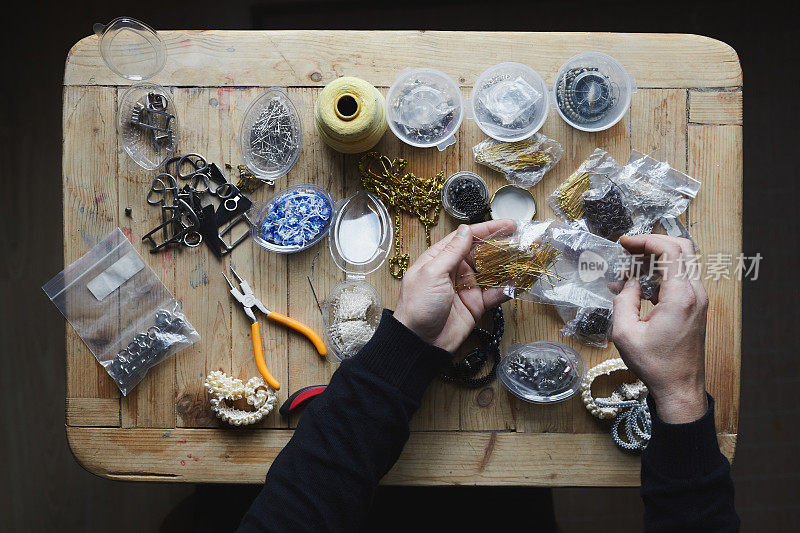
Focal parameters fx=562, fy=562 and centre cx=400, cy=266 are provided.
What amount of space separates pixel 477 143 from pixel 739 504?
1.60 m

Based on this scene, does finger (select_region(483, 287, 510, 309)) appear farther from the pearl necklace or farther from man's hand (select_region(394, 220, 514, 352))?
the pearl necklace

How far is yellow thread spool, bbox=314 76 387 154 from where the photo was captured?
1164mm

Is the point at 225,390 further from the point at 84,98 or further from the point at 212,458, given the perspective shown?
the point at 84,98

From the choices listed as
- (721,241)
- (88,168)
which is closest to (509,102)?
(721,241)

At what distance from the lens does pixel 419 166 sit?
131cm

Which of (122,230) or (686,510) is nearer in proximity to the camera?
(686,510)

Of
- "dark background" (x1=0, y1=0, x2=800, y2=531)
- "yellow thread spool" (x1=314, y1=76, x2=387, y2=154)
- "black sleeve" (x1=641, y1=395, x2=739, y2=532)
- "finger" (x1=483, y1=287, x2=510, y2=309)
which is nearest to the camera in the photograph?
"black sleeve" (x1=641, y1=395, x2=739, y2=532)

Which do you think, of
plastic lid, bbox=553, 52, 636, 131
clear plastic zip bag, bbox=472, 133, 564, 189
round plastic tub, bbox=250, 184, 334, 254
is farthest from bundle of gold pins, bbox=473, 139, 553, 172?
round plastic tub, bbox=250, 184, 334, 254

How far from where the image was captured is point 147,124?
4.31 ft

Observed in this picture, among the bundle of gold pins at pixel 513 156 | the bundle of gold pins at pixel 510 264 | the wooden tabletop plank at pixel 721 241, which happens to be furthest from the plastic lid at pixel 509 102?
the wooden tabletop plank at pixel 721 241

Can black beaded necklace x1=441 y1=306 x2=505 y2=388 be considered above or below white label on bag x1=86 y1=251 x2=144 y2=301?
below

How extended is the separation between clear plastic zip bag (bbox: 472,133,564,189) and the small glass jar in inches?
2.0

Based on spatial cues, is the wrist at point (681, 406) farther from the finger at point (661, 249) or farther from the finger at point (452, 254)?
the finger at point (452, 254)

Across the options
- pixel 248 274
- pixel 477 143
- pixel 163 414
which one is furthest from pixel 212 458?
pixel 477 143
